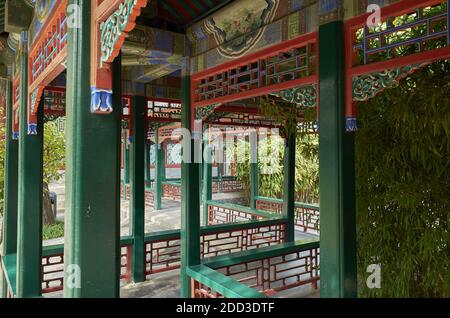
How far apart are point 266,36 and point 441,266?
7.42 feet

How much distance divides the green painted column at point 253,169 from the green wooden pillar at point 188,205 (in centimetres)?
594

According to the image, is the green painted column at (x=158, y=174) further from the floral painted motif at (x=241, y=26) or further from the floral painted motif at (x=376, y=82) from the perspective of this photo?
the floral painted motif at (x=376, y=82)

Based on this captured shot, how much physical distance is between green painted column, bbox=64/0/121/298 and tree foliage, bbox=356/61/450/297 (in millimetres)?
1936

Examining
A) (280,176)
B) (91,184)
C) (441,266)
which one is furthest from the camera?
(280,176)

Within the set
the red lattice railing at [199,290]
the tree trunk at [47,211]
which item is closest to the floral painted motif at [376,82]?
the red lattice railing at [199,290]

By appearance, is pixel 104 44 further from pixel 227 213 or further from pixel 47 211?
pixel 47 211

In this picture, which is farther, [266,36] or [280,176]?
[280,176]

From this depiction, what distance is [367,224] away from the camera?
298cm

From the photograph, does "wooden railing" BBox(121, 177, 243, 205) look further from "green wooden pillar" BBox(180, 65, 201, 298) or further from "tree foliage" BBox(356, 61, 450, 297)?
"tree foliage" BBox(356, 61, 450, 297)

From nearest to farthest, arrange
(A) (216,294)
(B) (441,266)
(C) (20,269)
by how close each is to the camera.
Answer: (B) (441,266) < (C) (20,269) < (A) (216,294)

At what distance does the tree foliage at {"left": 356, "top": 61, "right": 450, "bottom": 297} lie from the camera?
94.2 inches

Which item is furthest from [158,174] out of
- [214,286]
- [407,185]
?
[407,185]

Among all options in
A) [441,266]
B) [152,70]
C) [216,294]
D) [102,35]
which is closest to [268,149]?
[152,70]

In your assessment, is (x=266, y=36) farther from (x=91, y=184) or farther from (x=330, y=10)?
(x=91, y=184)
